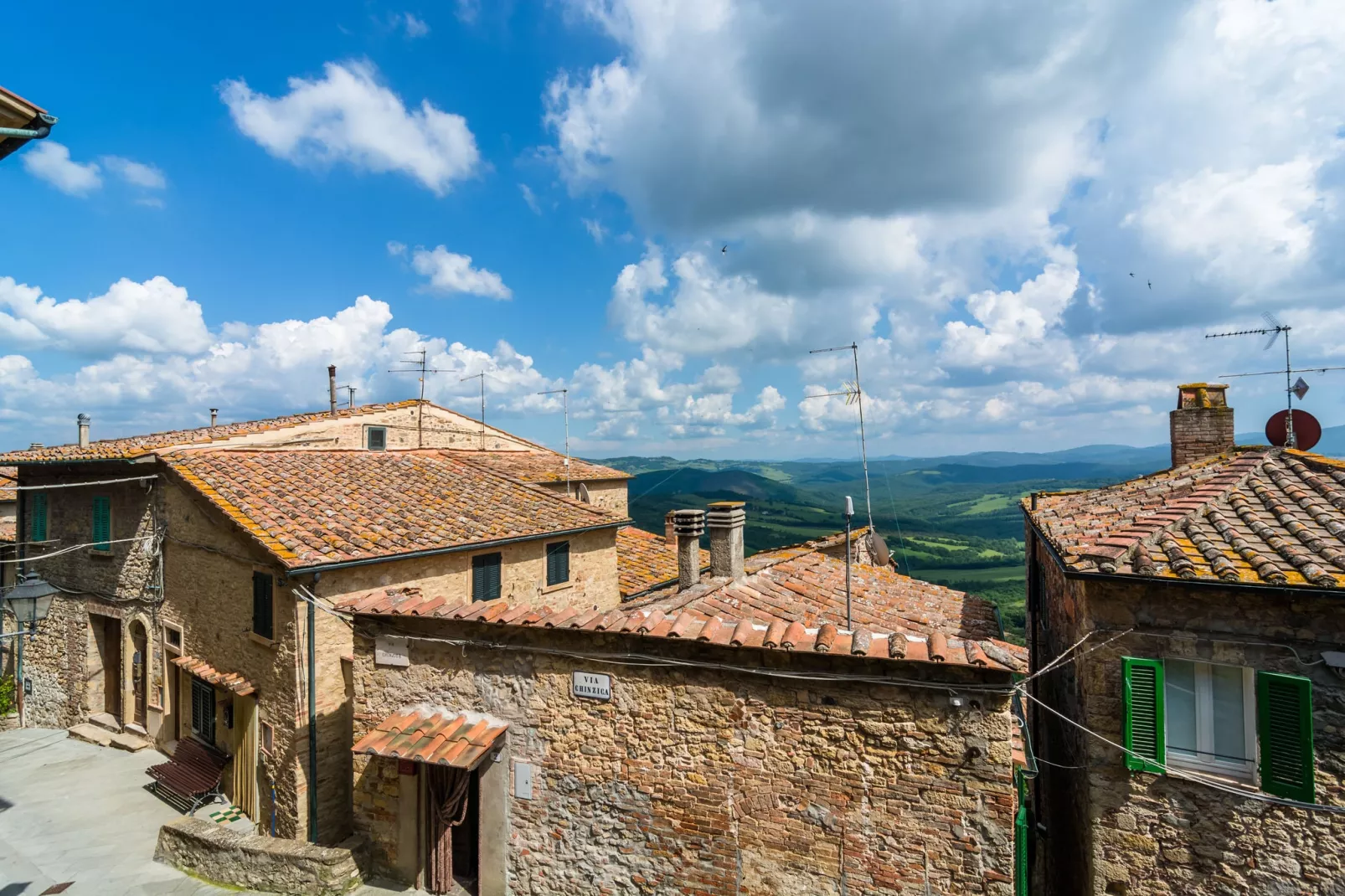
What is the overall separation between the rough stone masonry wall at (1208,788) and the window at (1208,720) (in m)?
0.15

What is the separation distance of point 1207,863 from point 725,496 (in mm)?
88813

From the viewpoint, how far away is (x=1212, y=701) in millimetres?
6559

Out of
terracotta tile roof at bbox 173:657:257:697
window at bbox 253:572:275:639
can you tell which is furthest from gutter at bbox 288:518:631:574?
terracotta tile roof at bbox 173:657:257:697

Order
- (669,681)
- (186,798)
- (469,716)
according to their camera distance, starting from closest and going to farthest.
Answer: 1. (669,681)
2. (469,716)
3. (186,798)

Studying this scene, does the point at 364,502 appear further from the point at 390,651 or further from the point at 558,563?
the point at 390,651

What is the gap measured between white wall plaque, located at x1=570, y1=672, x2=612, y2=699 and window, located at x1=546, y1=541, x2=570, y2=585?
26.5 feet

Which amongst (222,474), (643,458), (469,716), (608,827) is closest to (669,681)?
(608,827)

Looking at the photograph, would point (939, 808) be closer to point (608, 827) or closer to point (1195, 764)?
point (1195, 764)

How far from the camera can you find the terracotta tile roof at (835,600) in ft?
34.2

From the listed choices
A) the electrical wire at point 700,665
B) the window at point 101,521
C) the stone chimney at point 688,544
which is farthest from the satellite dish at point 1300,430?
the window at point 101,521

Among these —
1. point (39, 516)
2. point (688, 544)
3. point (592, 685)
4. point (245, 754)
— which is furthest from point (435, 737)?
point (39, 516)

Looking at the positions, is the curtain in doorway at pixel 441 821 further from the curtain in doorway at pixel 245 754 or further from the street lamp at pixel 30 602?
the street lamp at pixel 30 602

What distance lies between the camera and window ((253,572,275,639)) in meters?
11.4

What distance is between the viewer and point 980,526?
4454 inches
